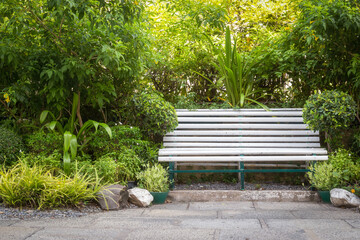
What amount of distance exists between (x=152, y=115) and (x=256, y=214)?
198 cm

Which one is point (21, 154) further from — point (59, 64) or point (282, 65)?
point (282, 65)

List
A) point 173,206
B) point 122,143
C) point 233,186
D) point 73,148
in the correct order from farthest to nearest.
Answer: point 233,186, point 122,143, point 73,148, point 173,206

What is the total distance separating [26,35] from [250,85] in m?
3.54

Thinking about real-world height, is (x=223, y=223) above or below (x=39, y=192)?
below

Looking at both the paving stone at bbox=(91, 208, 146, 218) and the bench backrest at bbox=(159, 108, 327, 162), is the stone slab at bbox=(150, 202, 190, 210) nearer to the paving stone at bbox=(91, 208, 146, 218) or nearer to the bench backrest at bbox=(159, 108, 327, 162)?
the paving stone at bbox=(91, 208, 146, 218)

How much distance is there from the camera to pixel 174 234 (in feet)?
9.30

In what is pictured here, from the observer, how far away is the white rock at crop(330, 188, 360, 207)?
3893 mm

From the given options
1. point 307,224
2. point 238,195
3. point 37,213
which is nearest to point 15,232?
point 37,213

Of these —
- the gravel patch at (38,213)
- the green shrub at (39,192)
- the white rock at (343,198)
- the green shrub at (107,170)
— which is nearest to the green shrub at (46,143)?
the green shrub at (107,170)

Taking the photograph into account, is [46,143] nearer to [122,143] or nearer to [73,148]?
[73,148]

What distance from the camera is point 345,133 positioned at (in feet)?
17.2

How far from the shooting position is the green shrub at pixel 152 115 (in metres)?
4.92

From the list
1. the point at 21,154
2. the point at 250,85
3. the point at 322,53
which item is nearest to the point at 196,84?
the point at 250,85

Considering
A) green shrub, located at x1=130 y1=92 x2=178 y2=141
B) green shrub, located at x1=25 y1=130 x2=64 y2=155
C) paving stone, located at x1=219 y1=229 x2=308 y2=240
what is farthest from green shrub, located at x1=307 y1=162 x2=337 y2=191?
green shrub, located at x1=25 y1=130 x2=64 y2=155
